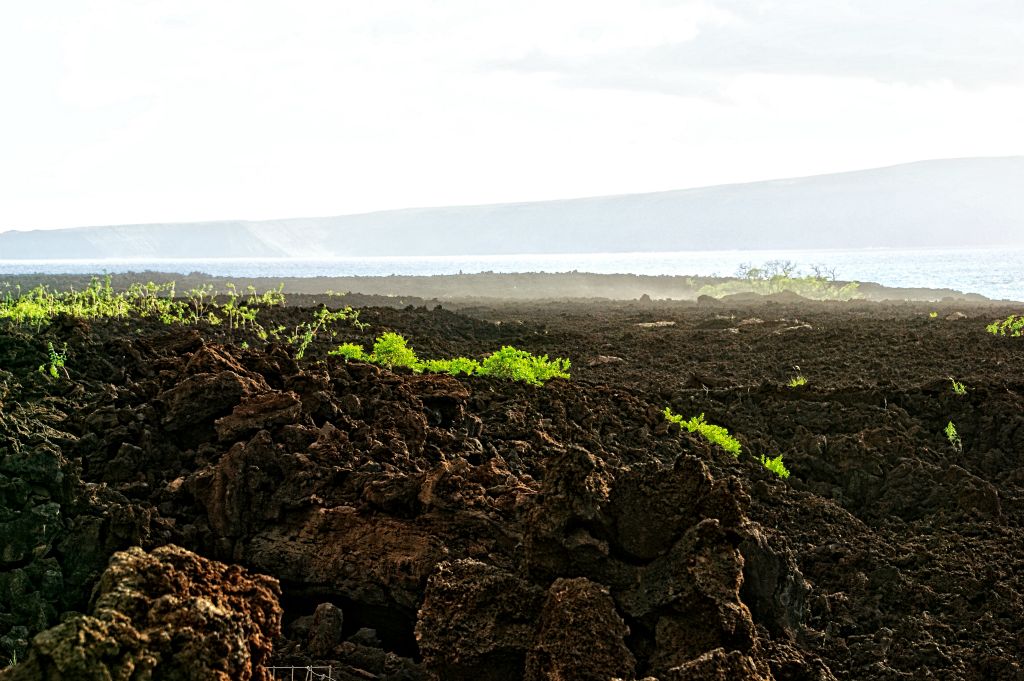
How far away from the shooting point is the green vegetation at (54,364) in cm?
672

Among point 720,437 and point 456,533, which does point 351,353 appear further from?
point 456,533

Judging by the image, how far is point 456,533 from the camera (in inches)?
200

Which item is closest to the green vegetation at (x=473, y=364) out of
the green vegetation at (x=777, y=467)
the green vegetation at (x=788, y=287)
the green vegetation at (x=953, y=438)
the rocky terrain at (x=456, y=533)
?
the rocky terrain at (x=456, y=533)

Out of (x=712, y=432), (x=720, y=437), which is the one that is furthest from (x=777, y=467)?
(x=712, y=432)

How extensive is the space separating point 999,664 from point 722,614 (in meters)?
1.75

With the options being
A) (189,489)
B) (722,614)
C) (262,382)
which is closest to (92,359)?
(262,382)

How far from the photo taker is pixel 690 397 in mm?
9977

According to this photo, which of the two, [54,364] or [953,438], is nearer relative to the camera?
[54,364]

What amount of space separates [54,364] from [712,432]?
17.0 ft

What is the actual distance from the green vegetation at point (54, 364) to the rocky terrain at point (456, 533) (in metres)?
0.07

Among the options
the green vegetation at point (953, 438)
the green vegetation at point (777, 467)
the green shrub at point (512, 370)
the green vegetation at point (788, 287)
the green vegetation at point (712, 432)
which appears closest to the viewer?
the green vegetation at point (777, 467)

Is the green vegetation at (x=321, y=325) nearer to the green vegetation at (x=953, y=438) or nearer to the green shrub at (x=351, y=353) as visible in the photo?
the green shrub at (x=351, y=353)

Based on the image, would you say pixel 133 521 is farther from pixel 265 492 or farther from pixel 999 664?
pixel 999 664

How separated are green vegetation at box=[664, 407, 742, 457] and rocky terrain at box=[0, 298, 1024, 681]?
0.70 feet
